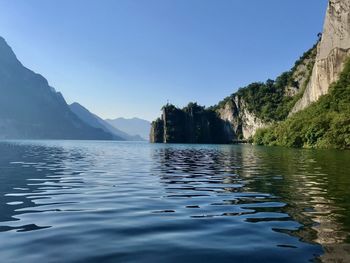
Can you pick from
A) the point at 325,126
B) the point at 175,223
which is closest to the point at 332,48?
the point at 325,126

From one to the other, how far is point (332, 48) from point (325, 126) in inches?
2607

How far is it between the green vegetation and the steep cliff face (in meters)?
10.2

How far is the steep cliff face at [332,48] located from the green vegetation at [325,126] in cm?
1016

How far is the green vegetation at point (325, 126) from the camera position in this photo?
351ft

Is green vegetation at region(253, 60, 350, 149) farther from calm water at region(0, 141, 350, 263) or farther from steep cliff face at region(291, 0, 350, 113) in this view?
calm water at region(0, 141, 350, 263)

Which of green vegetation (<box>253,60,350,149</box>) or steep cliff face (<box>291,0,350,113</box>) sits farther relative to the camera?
steep cliff face (<box>291,0,350,113</box>)

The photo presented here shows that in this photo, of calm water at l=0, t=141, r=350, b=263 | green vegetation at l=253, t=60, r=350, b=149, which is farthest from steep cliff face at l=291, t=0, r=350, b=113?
calm water at l=0, t=141, r=350, b=263

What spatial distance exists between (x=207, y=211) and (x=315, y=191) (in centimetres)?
878

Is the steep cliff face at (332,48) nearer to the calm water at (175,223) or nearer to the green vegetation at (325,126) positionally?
the green vegetation at (325,126)

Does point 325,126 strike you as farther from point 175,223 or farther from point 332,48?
point 175,223

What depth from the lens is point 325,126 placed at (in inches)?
4820

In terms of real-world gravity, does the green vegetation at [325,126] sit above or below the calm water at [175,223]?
above

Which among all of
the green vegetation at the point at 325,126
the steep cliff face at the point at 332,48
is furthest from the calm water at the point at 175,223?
the steep cliff face at the point at 332,48

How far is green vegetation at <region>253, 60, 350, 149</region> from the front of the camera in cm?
10707
